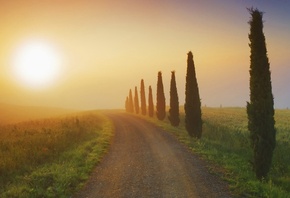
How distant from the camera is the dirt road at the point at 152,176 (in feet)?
38.6

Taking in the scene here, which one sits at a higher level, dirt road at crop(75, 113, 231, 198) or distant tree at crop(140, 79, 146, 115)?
distant tree at crop(140, 79, 146, 115)

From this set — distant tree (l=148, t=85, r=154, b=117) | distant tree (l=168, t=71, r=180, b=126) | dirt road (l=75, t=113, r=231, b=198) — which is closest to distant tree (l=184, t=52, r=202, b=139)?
dirt road (l=75, t=113, r=231, b=198)

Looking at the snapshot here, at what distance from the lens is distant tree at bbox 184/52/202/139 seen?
28.1 meters

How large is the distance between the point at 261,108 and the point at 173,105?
2414 centimetres

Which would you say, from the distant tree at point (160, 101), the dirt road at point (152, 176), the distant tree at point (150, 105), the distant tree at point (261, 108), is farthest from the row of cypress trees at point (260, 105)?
the distant tree at point (150, 105)

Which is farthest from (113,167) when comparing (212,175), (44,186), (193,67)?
(193,67)

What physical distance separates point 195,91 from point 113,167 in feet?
52.6

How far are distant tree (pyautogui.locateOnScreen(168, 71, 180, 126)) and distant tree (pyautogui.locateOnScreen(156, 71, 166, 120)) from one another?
6.29 meters

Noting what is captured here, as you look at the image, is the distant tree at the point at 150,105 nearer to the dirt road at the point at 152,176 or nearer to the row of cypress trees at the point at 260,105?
the dirt road at the point at 152,176

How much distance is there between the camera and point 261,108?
48.6ft

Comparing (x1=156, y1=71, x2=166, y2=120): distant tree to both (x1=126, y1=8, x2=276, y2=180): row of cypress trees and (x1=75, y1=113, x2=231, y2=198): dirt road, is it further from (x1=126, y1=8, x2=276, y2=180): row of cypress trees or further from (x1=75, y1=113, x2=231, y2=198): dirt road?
(x1=126, y1=8, x2=276, y2=180): row of cypress trees

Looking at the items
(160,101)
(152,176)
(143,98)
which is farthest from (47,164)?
(143,98)

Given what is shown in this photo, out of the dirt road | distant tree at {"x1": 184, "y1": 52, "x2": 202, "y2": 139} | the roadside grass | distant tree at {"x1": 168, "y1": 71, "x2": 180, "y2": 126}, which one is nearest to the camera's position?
the dirt road

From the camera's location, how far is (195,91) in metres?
29.5
